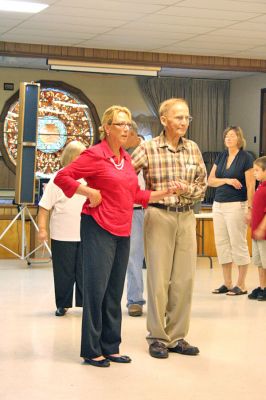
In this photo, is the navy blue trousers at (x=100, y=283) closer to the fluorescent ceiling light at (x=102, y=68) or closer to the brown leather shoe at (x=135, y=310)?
the brown leather shoe at (x=135, y=310)

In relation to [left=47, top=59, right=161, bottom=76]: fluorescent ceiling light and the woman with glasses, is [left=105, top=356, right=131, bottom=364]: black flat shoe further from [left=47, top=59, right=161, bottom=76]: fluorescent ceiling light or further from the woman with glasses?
[left=47, top=59, right=161, bottom=76]: fluorescent ceiling light

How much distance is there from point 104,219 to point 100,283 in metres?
0.37

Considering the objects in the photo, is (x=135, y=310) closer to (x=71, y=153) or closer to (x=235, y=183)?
(x=71, y=153)

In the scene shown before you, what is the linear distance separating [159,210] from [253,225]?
7.59ft

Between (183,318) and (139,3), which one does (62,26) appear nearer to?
(139,3)

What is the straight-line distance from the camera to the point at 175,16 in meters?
8.34

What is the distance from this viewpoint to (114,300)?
187 inches

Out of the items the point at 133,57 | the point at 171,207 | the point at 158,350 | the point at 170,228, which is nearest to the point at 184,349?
the point at 158,350

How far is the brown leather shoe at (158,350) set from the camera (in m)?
4.91

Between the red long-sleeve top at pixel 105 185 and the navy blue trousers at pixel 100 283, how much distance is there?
0.19ft

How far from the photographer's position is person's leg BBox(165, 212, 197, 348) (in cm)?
497

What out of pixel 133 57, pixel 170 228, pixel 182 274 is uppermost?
pixel 133 57

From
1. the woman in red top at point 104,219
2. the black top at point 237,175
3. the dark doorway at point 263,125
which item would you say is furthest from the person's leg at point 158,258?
the dark doorway at point 263,125

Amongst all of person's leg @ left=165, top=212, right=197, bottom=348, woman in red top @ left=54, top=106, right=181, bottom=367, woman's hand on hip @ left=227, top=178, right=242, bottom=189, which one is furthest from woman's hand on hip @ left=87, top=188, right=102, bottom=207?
woman's hand on hip @ left=227, top=178, right=242, bottom=189
